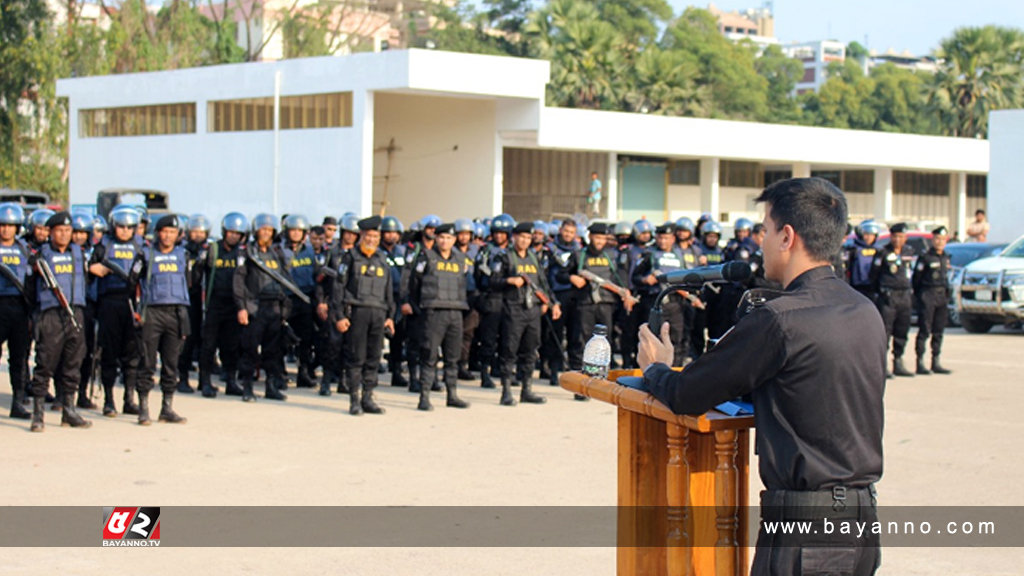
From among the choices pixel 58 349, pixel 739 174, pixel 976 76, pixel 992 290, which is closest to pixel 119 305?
pixel 58 349

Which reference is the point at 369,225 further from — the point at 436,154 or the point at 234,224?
the point at 436,154

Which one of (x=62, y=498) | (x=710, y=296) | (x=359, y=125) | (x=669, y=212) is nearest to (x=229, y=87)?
(x=359, y=125)

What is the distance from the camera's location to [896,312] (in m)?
15.2

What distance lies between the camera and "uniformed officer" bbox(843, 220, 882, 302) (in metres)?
15.4

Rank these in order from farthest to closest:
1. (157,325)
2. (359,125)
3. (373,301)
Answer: (359,125), (373,301), (157,325)

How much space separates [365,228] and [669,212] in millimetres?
34573

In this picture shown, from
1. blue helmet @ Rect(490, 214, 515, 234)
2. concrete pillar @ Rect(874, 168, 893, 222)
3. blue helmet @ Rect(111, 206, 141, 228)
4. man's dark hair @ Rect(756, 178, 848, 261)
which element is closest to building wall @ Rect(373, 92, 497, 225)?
concrete pillar @ Rect(874, 168, 893, 222)

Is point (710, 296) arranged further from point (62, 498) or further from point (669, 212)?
point (669, 212)

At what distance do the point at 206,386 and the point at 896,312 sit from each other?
8553 mm

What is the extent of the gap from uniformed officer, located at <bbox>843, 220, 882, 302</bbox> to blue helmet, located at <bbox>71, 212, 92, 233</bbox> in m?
9.29

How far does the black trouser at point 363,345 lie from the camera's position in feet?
39.4

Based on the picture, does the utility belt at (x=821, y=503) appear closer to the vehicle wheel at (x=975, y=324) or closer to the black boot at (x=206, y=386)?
the black boot at (x=206, y=386)

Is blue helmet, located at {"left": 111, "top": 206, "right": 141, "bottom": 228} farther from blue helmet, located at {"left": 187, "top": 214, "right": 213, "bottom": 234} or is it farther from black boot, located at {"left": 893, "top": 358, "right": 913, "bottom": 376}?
black boot, located at {"left": 893, "top": 358, "right": 913, "bottom": 376}

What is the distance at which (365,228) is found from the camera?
12242 millimetres
